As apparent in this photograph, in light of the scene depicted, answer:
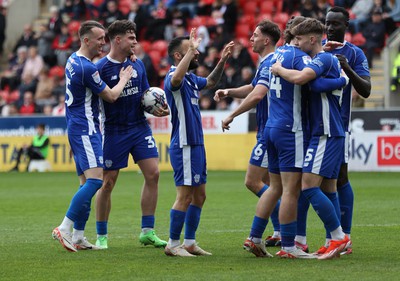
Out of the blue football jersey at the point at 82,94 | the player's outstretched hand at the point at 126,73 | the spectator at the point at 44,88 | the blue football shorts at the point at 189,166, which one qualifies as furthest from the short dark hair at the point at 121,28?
the spectator at the point at 44,88

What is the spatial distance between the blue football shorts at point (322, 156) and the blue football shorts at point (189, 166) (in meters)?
1.14

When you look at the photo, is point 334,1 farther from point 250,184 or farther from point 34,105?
point 250,184

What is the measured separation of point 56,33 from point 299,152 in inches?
1004

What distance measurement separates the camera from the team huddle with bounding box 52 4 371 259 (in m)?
9.38

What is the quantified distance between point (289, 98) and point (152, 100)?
6.35 feet

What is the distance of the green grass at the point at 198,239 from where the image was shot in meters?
8.48

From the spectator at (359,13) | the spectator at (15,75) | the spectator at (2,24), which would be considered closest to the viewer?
the spectator at (359,13)

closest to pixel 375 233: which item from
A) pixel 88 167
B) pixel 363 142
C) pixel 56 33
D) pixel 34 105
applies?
pixel 88 167

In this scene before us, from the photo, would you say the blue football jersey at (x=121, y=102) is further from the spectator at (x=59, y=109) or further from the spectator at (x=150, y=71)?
the spectator at (x=59, y=109)

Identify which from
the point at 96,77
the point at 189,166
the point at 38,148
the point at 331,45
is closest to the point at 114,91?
the point at 96,77

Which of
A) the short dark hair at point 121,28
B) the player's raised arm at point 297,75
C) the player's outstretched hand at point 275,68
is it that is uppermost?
the short dark hair at point 121,28

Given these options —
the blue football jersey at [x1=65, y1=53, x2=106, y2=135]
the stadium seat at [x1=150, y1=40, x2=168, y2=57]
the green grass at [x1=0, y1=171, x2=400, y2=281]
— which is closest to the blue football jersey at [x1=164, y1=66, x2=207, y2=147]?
the blue football jersey at [x1=65, y1=53, x2=106, y2=135]

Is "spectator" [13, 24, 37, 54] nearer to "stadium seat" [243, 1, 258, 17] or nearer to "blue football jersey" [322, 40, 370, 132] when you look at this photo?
"stadium seat" [243, 1, 258, 17]

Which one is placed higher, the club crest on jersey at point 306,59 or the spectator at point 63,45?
the spectator at point 63,45
